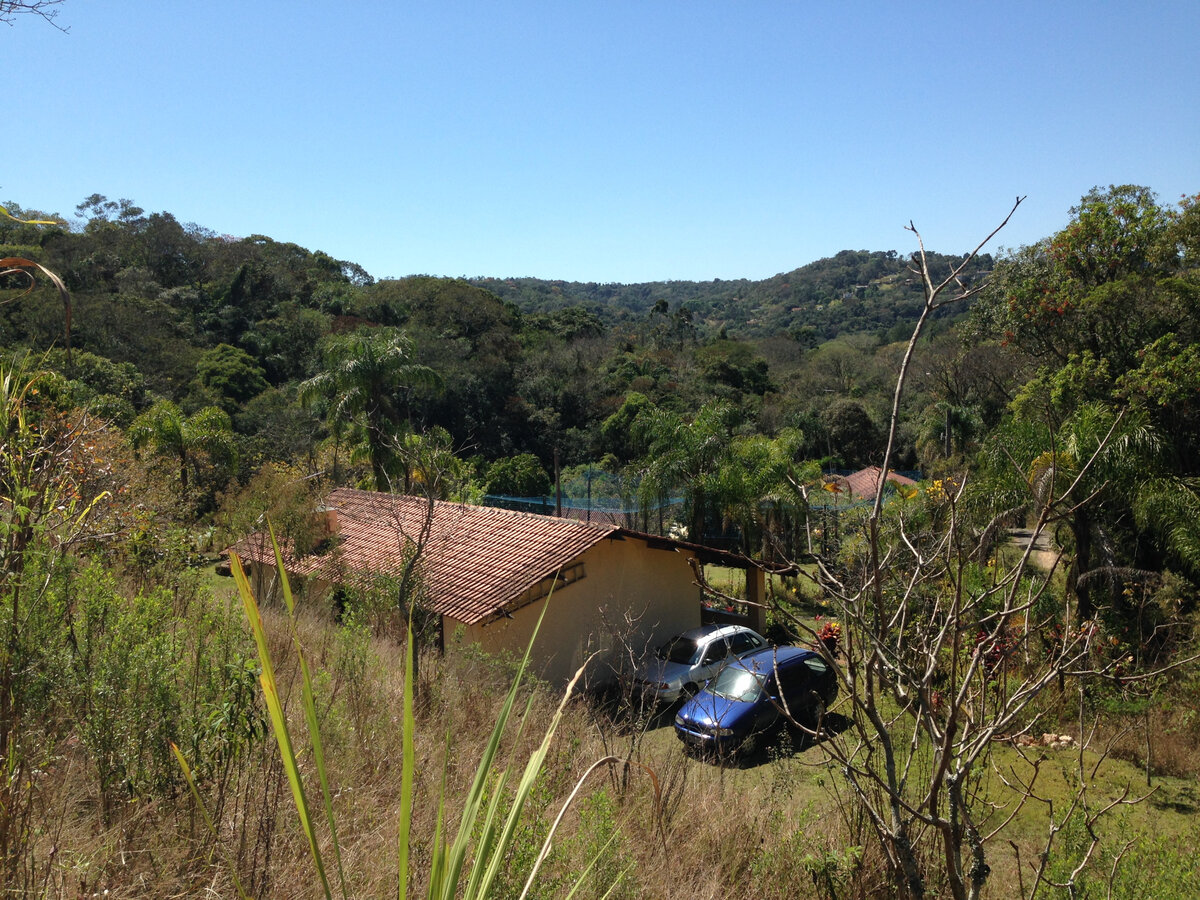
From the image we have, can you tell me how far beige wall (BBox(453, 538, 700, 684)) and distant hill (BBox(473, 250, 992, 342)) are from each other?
56556 millimetres

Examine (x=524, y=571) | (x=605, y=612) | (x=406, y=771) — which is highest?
(x=406, y=771)

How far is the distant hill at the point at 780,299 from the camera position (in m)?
102

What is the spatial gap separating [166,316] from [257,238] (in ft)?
81.0

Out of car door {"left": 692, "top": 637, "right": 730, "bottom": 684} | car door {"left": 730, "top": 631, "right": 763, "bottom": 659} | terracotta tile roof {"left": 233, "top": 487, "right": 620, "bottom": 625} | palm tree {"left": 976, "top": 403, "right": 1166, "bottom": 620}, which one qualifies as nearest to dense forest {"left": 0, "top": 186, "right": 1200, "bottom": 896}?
palm tree {"left": 976, "top": 403, "right": 1166, "bottom": 620}

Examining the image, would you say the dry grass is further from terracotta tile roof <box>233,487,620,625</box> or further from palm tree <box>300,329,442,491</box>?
palm tree <box>300,329,442,491</box>

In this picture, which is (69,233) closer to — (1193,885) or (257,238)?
(257,238)

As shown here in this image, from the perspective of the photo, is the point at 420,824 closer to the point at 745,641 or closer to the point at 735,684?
the point at 735,684

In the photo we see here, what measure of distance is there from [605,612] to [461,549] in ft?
12.7

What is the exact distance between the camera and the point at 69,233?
150 ft

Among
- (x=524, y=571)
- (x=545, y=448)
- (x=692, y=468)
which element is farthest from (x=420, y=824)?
(x=545, y=448)


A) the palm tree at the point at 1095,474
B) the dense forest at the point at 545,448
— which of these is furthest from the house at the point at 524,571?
the palm tree at the point at 1095,474

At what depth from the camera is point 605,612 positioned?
13.8 metres

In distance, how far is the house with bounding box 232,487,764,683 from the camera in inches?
527

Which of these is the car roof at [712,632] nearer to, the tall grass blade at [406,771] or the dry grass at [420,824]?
the dry grass at [420,824]
